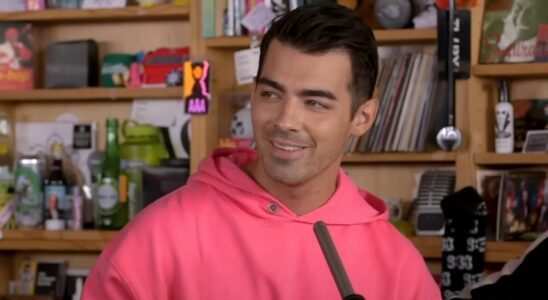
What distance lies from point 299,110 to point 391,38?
201cm

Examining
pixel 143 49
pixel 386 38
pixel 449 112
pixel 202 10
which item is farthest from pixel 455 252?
pixel 143 49

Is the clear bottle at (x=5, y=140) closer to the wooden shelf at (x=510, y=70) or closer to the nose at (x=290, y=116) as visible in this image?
the wooden shelf at (x=510, y=70)

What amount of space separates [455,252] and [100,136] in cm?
156

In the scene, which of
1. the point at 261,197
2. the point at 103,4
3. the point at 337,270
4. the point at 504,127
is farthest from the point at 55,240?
the point at 337,270

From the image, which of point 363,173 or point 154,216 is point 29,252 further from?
point 154,216

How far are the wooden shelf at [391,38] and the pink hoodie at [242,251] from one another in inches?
70.3

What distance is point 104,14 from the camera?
13.2 feet

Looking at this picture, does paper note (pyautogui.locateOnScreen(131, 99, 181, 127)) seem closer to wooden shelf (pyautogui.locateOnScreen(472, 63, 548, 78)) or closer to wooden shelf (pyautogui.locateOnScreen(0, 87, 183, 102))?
wooden shelf (pyautogui.locateOnScreen(0, 87, 183, 102))

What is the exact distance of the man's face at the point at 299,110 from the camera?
5.67 feet

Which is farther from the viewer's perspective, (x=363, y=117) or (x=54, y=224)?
(x=54, y=224)

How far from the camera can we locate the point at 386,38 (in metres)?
3.70

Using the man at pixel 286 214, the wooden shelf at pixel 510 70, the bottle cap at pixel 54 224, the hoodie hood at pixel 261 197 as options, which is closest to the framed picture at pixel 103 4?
the bottle cap at pixel 54 224

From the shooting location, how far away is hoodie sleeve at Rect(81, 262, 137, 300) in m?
1.69

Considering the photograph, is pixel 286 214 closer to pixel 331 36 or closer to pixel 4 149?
pixel 331 36
